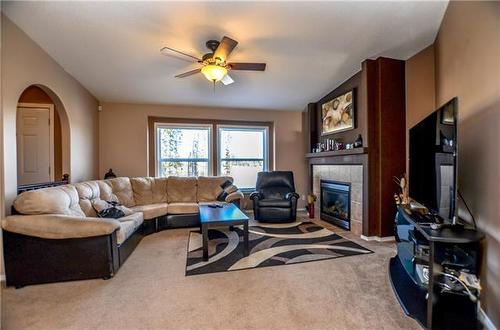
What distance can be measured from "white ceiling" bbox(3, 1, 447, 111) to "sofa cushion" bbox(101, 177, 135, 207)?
5.52 feet

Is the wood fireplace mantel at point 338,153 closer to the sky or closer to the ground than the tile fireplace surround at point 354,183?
closer to the sky

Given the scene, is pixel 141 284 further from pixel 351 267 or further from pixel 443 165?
pixel 443 165

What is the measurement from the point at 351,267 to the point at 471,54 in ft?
7.52

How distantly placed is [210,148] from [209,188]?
1.10 meters

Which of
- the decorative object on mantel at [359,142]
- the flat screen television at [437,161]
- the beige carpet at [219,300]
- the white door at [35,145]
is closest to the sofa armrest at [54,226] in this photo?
the beige carpet at [219,300]

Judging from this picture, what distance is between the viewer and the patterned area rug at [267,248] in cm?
282

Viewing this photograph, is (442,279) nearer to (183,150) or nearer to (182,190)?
(182,190)

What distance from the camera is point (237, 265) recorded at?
2771 mm

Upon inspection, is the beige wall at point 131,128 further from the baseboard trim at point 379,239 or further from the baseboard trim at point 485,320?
the baseboard trim at point 485,320

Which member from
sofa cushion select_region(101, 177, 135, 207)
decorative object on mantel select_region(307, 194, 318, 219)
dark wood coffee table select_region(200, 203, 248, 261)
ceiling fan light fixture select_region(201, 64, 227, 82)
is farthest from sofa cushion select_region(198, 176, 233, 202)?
ceiling fan light fixture select_region(201, 64, 227, 82)

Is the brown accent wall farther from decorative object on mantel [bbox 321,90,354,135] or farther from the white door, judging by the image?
decorative object on mantel [bbox 321,90,354,135]

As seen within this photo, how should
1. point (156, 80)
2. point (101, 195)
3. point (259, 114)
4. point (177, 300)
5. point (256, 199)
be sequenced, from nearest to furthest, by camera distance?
point (177, 300) → point (101, 195) → point (156, 80) → point (256, 199) → point (259, 114)

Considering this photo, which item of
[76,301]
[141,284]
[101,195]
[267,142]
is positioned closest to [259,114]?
[267,142]

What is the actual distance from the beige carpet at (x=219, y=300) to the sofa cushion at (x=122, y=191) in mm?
1801
